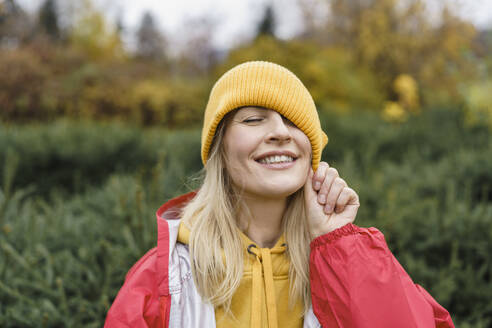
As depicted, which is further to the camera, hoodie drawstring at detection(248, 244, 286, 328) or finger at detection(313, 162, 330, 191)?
finger at detection(313, 162, 330, 191)

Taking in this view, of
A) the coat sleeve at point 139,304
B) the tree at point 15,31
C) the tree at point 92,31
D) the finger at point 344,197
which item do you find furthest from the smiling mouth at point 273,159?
the tree at point 92,31

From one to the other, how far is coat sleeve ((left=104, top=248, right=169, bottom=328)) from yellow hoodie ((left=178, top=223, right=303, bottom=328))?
0.72ft

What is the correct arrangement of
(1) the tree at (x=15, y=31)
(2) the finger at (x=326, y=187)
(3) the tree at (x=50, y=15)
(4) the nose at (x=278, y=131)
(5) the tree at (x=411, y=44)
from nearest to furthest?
(4) the nose at (x=278, y=131)
(2) the finger at (x=326, y=187)
(1) the tree at (x=15, y=31)
(5) the tree at (x=411, y=44)
(3) the tree at (x=50, y=15)

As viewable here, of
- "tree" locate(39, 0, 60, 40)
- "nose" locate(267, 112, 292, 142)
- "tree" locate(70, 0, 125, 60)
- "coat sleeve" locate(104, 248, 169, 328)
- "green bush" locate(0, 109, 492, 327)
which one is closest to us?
"coat sleeve" locate(104, 248, 169, 328)

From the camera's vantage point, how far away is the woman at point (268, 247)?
1423 mm

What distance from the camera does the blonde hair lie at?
1.53 m

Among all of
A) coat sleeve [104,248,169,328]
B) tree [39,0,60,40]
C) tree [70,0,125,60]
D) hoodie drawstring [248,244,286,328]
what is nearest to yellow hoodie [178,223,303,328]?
hoodie drawstring [248,244,286,328]

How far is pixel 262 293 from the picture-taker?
1.58 meters

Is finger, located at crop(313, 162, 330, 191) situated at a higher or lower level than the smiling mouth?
lower

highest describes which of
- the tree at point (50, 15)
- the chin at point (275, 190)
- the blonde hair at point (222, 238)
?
the tree at point (50, 15)

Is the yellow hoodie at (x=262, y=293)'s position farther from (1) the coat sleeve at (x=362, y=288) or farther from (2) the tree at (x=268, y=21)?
(2) the tree at (x=268, y=21)

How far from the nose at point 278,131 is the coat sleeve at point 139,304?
692 millimetres

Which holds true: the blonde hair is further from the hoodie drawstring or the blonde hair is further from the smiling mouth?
the smiling mouth

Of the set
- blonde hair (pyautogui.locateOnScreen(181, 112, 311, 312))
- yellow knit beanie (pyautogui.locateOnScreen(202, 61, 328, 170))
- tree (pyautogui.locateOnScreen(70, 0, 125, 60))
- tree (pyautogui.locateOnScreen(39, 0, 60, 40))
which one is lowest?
blonde hair (pyautogui.locateOnScreen(181, 112, 311, 312))
